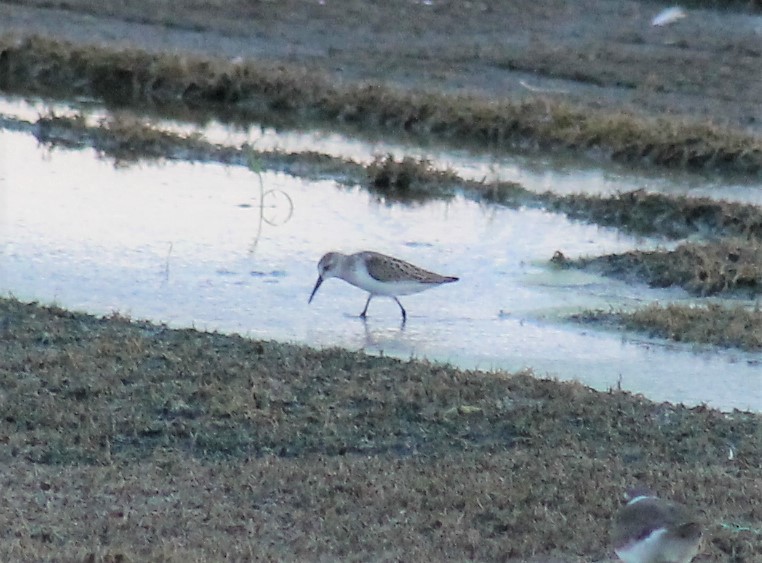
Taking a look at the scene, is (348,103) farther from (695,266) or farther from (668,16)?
(668,16)

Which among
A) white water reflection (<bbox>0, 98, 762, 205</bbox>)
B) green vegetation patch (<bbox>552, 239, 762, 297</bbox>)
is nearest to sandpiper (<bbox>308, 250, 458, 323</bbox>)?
green vegetation patch (<bbox>552, 239, 762, 297</bbox>)

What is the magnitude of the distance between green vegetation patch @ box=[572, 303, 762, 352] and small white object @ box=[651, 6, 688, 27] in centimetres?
1463

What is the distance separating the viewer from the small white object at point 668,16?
2397 centimetres

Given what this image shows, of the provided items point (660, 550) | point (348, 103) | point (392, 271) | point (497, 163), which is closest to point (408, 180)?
point (497, 163)

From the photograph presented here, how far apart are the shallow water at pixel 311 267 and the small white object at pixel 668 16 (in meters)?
11.5

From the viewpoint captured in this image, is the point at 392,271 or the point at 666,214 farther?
the point at 666,214

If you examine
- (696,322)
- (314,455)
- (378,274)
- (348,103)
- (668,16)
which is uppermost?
(668,16)

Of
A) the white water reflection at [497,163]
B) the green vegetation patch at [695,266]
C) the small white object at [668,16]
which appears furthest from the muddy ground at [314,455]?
the small white object at [668,16]

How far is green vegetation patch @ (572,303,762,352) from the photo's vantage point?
370 inches

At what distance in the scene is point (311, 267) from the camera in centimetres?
1102

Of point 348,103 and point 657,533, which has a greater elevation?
point 348,103

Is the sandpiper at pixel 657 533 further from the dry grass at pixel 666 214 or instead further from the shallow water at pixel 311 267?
the dry grass at pixel 666 214

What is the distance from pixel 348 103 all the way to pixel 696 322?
303 inches

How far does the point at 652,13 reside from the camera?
81.4 feet
